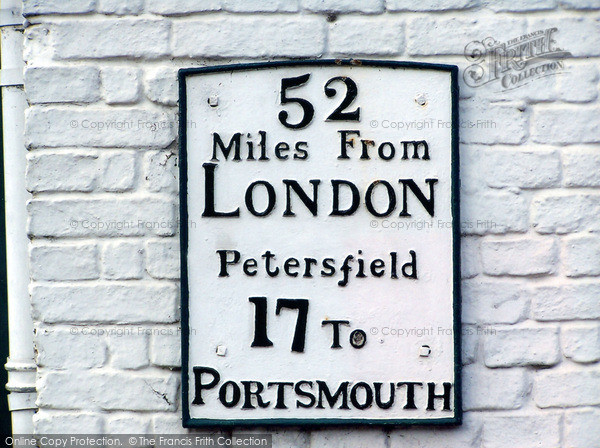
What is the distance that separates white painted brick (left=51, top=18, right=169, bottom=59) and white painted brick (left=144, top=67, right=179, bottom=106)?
0.14 feet

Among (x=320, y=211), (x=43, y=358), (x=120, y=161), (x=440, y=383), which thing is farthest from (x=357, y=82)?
(x=43, y=358)

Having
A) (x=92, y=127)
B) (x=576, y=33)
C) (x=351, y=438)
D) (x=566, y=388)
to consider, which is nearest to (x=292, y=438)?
(x=351, y=438)

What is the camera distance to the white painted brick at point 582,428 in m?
1.49

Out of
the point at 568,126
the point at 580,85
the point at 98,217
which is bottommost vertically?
the point at 98,217

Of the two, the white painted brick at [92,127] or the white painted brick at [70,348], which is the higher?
the white painted brick at [92,127]

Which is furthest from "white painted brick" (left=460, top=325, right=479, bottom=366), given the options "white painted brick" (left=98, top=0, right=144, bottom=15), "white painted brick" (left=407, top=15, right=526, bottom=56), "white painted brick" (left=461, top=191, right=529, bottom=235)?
"white painted brick" (left=98, top=0, right=144, bottom=15)

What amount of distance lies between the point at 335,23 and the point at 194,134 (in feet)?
1.47

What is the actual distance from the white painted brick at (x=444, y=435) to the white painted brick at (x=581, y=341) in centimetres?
29

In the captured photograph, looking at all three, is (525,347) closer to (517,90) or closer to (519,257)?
(519,257)

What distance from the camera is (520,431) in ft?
4.88

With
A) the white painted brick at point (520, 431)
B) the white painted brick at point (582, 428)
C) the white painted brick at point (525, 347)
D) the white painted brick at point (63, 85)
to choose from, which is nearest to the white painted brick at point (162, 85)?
the white painted brick at point (63, 85)

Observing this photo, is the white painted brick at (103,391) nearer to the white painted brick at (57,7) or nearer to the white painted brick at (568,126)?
the white painted brick at (57,7)

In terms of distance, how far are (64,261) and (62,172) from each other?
223mm

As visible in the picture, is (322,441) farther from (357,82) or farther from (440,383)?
(357,82)
